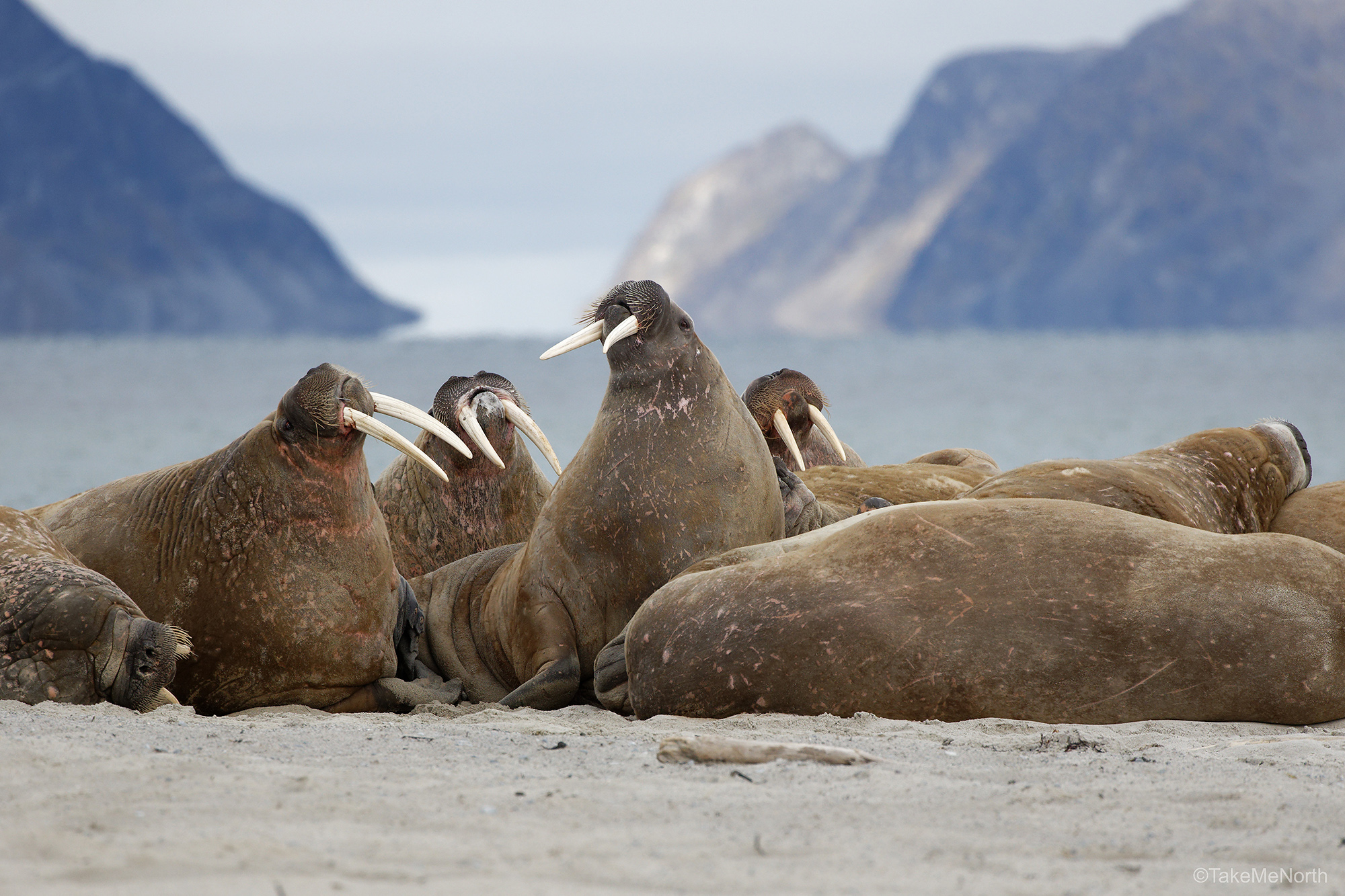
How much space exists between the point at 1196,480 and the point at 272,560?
4.33 metres

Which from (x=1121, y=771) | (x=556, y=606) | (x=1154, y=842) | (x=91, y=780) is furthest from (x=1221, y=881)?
(x=556, y=606)

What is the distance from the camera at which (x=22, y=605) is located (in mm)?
4836

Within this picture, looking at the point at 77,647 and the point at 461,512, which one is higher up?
the point at 461,512

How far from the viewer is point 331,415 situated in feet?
17.9

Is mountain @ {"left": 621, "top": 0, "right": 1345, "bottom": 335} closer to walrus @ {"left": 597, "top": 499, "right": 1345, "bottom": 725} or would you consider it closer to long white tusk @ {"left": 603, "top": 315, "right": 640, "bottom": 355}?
long white tusk @ {"left": 603, "top": 315, "right": 640, "bottom": 355}

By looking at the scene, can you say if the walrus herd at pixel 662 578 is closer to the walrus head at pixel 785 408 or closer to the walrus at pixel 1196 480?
the walrus at pixel 1196 480

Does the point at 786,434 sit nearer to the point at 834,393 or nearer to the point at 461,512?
the point at 461,512

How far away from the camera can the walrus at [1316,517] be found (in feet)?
21.8

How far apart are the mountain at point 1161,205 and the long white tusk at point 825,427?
142034mm

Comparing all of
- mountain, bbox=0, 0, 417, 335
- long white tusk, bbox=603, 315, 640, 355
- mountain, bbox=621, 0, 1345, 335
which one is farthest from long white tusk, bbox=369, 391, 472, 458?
mountain, bbox=621, 0, 1345, 335

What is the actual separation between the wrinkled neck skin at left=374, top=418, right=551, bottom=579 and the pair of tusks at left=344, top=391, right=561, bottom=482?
1.04 feet

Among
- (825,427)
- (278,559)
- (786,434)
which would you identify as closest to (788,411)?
Result: (825,427)

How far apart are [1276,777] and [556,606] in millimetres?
2897

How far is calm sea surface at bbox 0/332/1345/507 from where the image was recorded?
3306 centimetres
